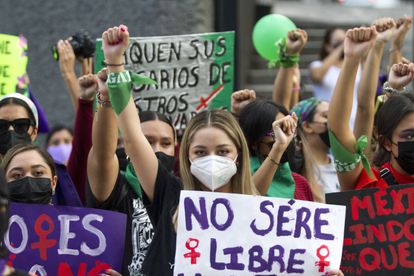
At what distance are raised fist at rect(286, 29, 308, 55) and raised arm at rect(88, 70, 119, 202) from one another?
6.14 ft

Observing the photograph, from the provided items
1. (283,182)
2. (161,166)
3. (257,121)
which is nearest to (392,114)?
(283,182)

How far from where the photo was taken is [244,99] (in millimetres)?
6379

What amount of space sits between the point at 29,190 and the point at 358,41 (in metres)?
1.66

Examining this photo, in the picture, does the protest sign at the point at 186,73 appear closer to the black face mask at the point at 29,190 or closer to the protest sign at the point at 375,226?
the black face mask at the point at 29,190

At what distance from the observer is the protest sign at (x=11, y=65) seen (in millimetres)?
6871

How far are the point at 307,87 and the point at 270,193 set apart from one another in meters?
6.61

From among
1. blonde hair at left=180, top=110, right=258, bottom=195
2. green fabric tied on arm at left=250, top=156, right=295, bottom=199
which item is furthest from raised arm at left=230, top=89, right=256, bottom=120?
blonde hair at left=180, top=110, right=258, bottom=195

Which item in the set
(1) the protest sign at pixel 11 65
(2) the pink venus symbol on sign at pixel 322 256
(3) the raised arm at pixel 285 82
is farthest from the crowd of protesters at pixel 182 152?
(1) the protest sign at pixel 11 65

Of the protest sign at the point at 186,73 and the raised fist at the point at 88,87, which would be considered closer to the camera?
the raised fist at the point at 88,87

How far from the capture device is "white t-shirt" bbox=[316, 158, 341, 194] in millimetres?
6545

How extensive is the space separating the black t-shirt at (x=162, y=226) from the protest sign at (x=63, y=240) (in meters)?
0.32

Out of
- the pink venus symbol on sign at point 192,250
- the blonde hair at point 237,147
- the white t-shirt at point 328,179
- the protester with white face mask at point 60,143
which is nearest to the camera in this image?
the pink venus symbol on sign at point 192,250

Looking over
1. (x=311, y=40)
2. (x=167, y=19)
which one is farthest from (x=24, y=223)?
(x=311, y=40)

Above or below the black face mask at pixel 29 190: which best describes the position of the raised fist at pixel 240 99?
above
